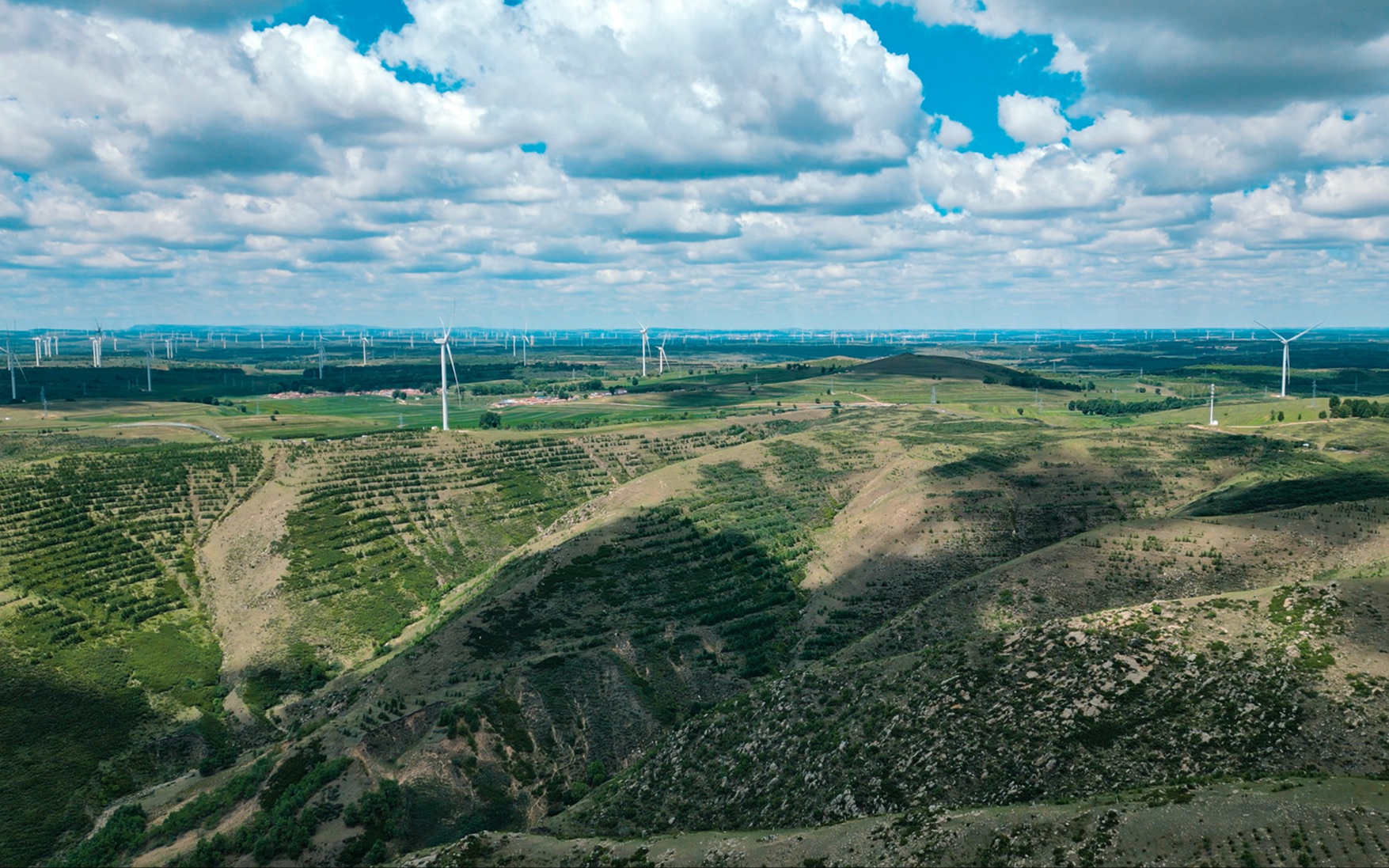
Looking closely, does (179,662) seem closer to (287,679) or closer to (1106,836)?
(287,679)

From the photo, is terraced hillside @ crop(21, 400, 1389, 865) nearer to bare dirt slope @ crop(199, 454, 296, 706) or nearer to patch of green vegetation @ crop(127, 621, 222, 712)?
bare dirt slope @ crop(199, 454, 296, 706)

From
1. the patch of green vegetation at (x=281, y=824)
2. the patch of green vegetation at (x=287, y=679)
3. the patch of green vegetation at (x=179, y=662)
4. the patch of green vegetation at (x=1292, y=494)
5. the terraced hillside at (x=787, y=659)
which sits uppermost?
the patch of green vegetation at (x=1292, y=494)

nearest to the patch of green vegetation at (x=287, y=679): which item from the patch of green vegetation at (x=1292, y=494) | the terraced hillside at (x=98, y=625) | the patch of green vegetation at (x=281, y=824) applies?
the terraced hillside at (x=98, y=625)

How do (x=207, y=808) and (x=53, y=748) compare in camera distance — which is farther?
(x=53, y=748)

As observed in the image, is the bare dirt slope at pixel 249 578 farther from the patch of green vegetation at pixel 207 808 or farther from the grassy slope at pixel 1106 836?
the grassy slope at pixel 1106 836

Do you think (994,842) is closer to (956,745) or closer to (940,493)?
(956,745)

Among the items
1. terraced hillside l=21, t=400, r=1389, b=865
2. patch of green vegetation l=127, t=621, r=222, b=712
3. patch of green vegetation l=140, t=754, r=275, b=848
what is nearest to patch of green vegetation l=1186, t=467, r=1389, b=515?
terraced hillside l=21, t=400, r=1389, b=865

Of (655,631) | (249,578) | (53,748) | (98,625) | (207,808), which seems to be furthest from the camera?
(249,578)

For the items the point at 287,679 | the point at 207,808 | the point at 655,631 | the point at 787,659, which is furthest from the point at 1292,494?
the point at 287,679
